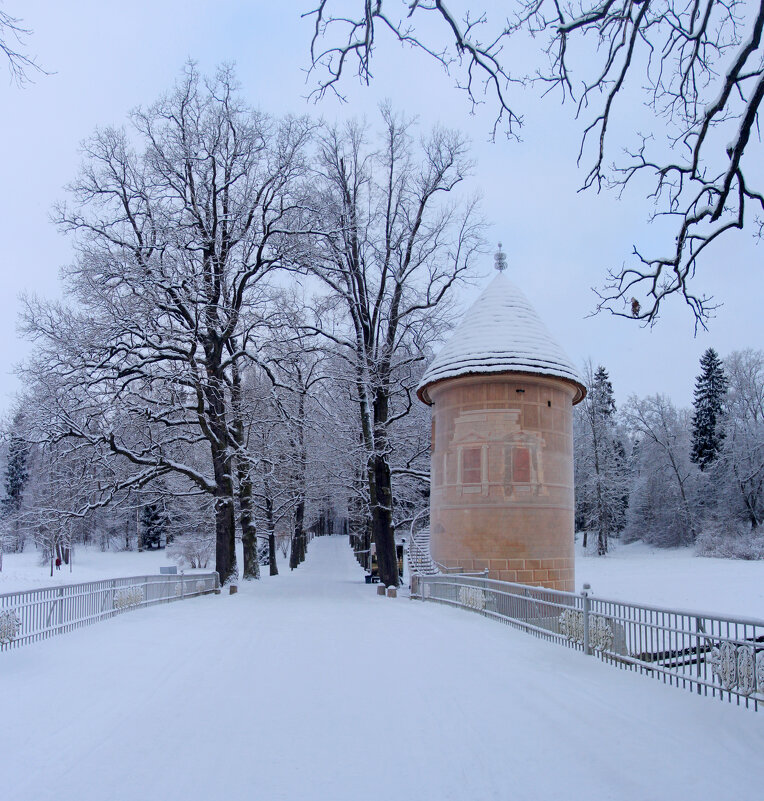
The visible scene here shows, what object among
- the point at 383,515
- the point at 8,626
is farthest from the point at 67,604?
the point at 383,515

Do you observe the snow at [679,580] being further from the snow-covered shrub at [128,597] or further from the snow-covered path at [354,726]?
the snow-covered shrub at [128,597]

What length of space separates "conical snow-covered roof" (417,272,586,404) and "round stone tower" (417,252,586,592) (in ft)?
0.14

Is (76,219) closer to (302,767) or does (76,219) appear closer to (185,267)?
(185,267)

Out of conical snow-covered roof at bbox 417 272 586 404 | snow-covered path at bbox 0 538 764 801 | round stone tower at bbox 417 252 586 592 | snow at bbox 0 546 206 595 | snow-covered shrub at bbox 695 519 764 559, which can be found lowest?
snow at bbox 0 546 206 595

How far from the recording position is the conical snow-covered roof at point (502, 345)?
22078mm

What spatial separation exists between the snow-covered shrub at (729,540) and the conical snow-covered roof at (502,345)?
28961mm

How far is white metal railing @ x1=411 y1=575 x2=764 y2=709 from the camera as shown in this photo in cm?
730

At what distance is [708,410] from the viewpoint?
58.7m

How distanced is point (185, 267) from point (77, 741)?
1877 centimetres

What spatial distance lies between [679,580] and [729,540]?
15.4 metres

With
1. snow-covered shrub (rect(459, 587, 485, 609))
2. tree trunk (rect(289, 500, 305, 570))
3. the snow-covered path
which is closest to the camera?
the snow-covered path

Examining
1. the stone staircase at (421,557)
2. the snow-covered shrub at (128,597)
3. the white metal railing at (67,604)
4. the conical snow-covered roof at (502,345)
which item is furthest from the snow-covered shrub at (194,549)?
the snow-covered shrub at (128,597)

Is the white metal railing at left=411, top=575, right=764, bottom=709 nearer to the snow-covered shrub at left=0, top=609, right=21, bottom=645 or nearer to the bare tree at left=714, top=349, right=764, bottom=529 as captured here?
the snow-covered shrub at left=0, top=609, right=21, bottom=645

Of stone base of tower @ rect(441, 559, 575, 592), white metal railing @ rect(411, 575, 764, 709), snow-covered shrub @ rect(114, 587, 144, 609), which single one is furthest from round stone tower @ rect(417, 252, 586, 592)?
snow-covered shrub @ rect(114, 587, 144, 609)
